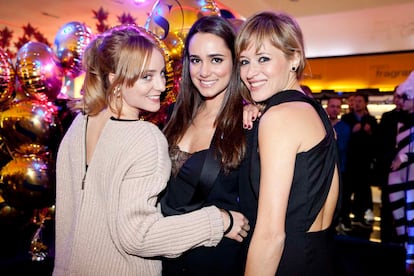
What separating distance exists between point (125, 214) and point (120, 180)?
0.39 ft

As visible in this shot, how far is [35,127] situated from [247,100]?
205 centimetres

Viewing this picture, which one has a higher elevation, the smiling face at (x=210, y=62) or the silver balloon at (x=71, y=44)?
the silver balloon at (x=71, y=44)

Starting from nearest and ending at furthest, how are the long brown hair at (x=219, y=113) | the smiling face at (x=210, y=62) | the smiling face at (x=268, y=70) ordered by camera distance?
the smiling face at (x=268, y=70) → the long brown hair at (x=219, y=113) → the smiling face at (x=210, y=62)

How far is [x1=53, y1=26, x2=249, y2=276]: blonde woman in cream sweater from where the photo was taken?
1197 mm

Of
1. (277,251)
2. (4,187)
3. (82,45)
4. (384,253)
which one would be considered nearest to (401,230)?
(384,253)

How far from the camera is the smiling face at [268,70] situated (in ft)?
4.43

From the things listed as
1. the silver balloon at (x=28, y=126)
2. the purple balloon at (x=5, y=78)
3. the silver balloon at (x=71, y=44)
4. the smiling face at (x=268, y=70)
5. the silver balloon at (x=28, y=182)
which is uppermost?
the silver balloon at (x=71, y=44)

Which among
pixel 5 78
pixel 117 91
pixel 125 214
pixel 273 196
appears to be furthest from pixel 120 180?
pixel 5 78

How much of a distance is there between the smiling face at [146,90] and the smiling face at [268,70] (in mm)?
363

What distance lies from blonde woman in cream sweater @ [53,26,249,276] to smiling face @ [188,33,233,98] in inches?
16.6

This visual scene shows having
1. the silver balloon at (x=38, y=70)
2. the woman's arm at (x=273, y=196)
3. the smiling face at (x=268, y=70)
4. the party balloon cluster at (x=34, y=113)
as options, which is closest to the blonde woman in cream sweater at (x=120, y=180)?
the woman's arm at (x=273, y=196)

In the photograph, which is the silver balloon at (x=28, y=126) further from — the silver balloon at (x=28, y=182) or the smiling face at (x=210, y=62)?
the smiling face at (x=210, y=62)

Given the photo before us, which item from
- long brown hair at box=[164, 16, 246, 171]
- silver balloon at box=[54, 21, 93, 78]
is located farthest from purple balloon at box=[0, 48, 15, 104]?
long brown hair at box=[164, 16, 246, 171]

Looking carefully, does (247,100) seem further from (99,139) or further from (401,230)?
(401,230)
